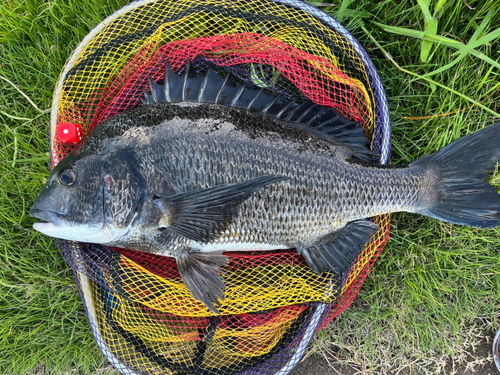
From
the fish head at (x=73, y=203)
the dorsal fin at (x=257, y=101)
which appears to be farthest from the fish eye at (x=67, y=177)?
the dorsal fin at (x=257, y=101)

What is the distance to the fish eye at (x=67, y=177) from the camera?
192 cm

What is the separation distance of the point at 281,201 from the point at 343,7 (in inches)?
61.7

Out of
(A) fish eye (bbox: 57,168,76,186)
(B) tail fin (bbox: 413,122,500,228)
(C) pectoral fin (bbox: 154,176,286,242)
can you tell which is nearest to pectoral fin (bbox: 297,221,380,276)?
(B) tail fin (bbox: 413,122,500,228)

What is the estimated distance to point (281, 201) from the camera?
212 cm

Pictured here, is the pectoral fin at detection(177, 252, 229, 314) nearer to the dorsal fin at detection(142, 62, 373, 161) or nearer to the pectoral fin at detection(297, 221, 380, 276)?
the pectoral fin at detection(297, 221, 380, 276)

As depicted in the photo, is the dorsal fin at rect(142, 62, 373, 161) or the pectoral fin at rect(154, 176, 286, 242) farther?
the dorsal fin at rect(142, 62, 373, 161)

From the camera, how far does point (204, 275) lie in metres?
2.14

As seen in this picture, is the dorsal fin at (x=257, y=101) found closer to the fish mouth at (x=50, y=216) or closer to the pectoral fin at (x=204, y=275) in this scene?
the fish mouth at (x=50, y=216)

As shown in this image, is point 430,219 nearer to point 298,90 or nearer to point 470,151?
point 470,151

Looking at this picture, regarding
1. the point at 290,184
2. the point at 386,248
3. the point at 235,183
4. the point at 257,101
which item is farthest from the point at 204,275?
the point at 386,248

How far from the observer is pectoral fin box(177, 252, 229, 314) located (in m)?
2.10

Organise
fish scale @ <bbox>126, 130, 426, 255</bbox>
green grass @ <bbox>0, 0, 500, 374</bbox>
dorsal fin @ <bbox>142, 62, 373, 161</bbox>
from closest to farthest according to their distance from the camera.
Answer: fish scale @ <bbox>126, 130, 426, 255</bbox>, dorsal fin @ <bbox>142, 62, 373, 161</bbox>, green grass @ <bbox>0, 0, 500, 374</bbox>

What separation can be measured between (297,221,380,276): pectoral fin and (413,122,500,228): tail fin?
484 mm

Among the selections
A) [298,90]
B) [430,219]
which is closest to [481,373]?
[430,219]
